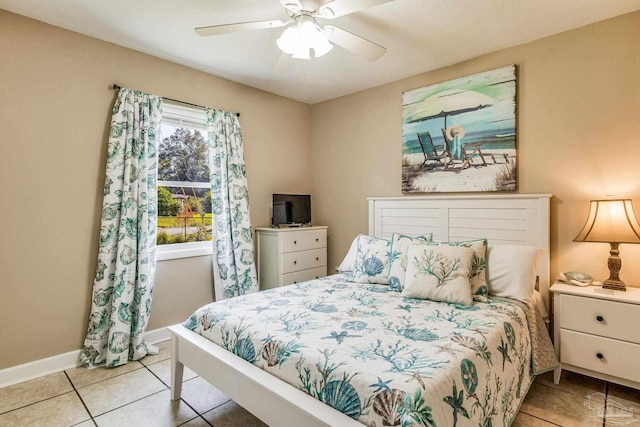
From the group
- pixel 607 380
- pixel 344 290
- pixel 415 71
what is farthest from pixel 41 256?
pixel 607 380

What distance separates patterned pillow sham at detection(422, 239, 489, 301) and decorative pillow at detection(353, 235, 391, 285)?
54 centimetres

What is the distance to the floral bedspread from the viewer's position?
120cm

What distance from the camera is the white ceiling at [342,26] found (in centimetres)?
212

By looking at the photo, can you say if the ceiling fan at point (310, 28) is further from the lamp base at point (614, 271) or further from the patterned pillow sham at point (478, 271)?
the lamp base at point (614, 271)

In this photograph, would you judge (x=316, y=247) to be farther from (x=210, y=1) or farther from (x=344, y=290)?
(x=210, y=1)

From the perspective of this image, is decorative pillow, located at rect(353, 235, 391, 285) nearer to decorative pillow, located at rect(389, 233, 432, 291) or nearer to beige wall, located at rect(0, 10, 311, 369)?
decorative pillow, located at rect(389, 233, 432, 291)

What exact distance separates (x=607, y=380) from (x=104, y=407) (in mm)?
3097

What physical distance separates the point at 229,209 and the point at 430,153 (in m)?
2.03

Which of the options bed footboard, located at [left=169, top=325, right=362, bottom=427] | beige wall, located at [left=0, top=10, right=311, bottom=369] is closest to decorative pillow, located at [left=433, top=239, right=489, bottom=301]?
bed footboard, located at [left=169, top=325, right=362, bottom=427]

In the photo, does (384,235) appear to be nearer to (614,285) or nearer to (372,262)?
(372,262)

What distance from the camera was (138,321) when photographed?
2641mm

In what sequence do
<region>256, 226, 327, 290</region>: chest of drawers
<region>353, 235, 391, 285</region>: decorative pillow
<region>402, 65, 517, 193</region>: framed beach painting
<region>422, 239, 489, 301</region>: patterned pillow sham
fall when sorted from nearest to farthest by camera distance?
<region>422, 239, 489, 301</region>: patterned pillow sham, <region>353, 235, 391, 285</region>: decorative pillow, <region>402, 65, 517, 193</region>: framed beach painting, <region>256, 226, 327, 290</region>: chest of drawers

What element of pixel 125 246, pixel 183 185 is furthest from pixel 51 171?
pixel 183 185

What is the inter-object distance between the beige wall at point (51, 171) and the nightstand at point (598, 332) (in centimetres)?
316
